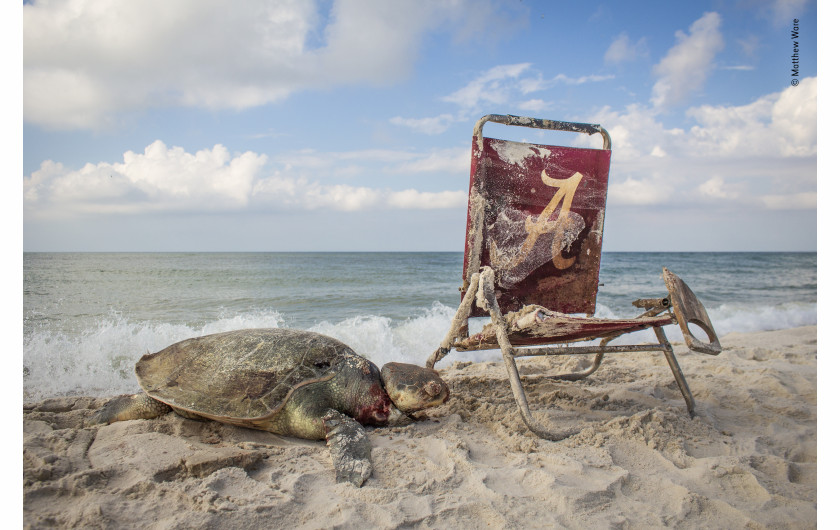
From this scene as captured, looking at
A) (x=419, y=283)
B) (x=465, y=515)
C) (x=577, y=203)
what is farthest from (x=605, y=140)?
(x=419, y=283)

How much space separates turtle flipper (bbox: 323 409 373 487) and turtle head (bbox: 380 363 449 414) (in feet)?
1.10

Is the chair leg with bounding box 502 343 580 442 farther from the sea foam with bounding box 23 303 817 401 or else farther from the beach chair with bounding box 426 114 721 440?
the sea foam with bounding box 23 303 817 401

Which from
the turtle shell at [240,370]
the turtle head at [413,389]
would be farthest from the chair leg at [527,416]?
the turtle shell at [240,370]

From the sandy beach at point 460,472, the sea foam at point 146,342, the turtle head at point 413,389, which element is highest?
the turtle head at point 413,389

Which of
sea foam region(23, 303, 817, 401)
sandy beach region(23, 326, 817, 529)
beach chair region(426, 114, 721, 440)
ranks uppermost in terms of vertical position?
beach chair region(426, 114, 721, 440)

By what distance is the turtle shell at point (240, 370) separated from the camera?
2.57m

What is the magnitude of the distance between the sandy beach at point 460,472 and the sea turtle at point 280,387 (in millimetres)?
133

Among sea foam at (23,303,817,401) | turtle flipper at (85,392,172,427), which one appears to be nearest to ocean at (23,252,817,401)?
sea foam at (23,303,817,401)

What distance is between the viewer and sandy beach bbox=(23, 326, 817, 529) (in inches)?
68.7

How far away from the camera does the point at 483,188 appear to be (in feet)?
10.2

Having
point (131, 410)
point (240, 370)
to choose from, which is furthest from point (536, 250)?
point (131, 410)

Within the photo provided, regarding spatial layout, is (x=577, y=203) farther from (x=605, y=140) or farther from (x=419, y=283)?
(x=419, y=283)

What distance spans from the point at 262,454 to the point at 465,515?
1.08 m

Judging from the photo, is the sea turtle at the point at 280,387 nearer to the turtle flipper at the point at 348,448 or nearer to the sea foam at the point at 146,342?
the turtle flipper at the point at 348,448
